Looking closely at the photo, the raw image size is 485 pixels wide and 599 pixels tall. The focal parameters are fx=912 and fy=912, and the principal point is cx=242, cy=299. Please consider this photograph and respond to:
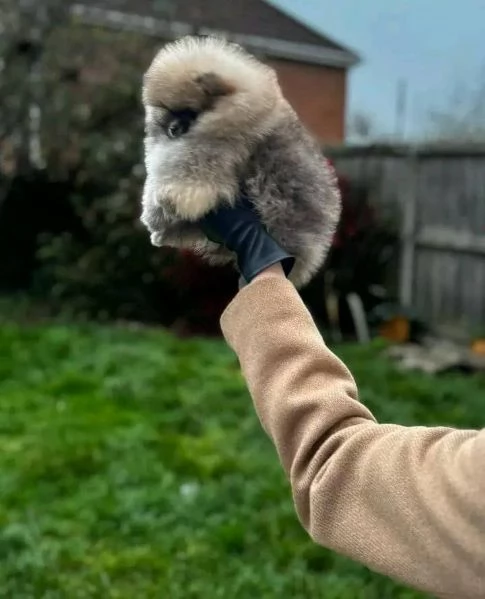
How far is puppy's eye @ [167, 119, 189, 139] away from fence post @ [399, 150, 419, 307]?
23.4 feet

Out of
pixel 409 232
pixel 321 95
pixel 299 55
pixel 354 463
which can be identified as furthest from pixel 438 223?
pixel 321 95

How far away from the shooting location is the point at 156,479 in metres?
3.96

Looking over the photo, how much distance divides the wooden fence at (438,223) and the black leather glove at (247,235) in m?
6.33

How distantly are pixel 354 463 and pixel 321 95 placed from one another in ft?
→ 54.9

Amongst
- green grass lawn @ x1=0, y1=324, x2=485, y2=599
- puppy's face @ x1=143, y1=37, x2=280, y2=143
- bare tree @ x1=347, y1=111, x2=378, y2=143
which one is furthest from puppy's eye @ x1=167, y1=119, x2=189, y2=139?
bare tree @ x1=347, y1=111, x2=378, y2=143

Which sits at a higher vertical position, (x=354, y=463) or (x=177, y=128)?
(x=177, y=128)

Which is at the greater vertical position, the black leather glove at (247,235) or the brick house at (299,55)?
the black leather glove at (247,235)

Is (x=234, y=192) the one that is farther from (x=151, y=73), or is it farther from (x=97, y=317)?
(x=97, y=317)

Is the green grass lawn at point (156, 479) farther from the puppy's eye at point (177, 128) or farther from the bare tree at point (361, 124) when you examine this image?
the bare tree at point (361, 124)

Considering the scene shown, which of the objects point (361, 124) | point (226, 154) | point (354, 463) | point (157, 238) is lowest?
point (361, 124)

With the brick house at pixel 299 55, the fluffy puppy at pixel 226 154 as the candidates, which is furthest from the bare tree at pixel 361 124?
the fluffy puppy at pixel 226 154

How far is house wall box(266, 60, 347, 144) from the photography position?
1702 cm

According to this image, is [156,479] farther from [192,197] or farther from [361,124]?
[361,124]

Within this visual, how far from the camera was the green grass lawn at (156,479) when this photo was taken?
121 inches
